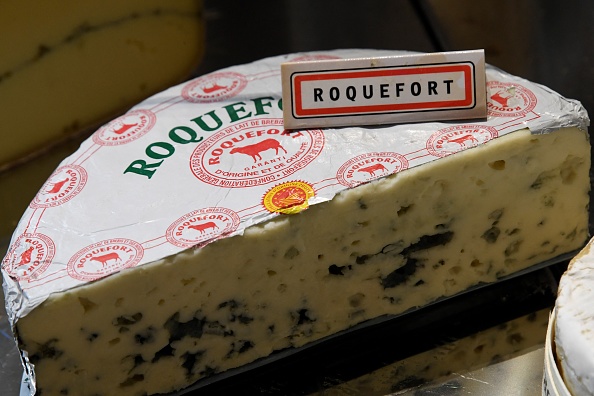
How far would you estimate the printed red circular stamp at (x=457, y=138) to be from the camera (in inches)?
64.0

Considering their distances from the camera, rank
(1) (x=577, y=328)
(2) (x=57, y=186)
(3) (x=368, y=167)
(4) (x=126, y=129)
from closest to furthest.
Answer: (1) (x=577, y=328) < (3) (x=368, y=167) < (2) (x=57, y=186) < (4) (x=126, y=129)

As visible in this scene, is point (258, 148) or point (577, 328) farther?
point (258, 148)

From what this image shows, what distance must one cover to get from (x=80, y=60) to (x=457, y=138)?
3.29 ft

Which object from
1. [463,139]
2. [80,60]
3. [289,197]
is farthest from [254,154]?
[80,60]

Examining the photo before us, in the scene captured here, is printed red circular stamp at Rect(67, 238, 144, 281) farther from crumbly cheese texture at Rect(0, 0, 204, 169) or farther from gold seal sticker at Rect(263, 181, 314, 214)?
crumbly cheese texture at Rect(0, 0, 204, 169)

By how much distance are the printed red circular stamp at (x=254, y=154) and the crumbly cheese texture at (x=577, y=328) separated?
22.2 inches

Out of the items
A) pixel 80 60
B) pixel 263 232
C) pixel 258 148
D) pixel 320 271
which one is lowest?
pixel 320 271

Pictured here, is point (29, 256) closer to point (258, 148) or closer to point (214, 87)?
point (258, 148)

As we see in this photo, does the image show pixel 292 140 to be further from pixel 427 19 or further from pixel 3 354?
pixel 427 19

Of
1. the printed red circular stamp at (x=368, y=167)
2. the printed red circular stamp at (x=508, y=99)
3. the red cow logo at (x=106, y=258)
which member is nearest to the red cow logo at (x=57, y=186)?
the red cow logo at (x=106, y=258)

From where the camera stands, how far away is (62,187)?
5.62 ft

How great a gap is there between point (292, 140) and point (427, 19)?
91 centimetres

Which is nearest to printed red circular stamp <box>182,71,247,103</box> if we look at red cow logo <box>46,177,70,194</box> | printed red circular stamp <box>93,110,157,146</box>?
printed red circular stamp <box>93,110,157,146</box>

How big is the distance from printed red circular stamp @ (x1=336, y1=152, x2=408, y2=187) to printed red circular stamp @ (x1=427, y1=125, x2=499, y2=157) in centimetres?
7
